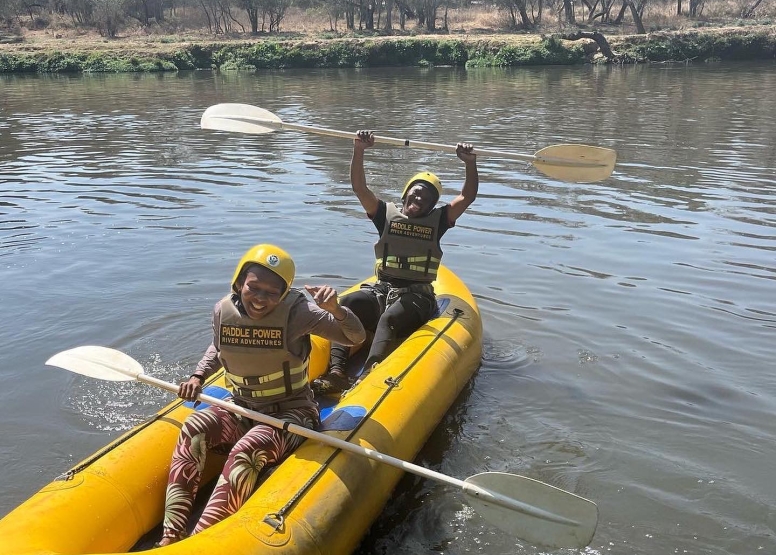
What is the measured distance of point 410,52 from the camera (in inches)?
1422

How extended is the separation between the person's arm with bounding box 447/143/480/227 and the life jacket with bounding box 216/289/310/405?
6.95 feet

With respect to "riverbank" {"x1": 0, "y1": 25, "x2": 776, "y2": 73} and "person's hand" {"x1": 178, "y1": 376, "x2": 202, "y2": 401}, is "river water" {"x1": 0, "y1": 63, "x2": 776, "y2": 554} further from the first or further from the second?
"riverbank" {"x1": 0, "y1": 25, "x2": 776, "y2": 73}

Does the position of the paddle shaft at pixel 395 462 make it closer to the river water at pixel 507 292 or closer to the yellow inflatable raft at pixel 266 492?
the yellow inflatable raft at pixel 266 492

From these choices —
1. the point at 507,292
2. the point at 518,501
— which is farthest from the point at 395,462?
the point at 507,292

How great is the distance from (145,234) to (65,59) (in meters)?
30.0

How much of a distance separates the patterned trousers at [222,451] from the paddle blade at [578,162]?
12.4 feet

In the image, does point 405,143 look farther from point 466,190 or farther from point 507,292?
point 507,292

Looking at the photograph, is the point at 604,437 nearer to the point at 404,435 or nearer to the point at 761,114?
the point at 404,435

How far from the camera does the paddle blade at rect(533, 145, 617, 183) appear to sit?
262 inches

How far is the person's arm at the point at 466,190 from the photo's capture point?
5.55 m

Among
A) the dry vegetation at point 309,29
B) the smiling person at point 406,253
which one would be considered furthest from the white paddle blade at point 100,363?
the dry vegetation at point 309,29

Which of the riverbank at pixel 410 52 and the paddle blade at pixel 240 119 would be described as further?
the riverbank at pixel 410 52

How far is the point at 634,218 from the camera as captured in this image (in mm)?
9211

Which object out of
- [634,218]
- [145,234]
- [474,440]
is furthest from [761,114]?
[474,440]
